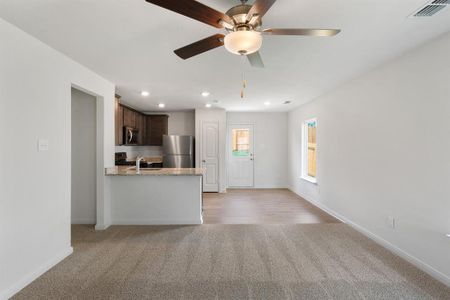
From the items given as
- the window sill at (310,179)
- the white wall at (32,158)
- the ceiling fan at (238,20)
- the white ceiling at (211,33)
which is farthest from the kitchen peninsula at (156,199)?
the window sill at (310,179)

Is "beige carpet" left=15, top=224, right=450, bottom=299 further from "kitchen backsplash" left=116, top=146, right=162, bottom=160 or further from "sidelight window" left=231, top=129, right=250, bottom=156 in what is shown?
"sidelight window" left=231, top=129, right=250, bottom=156

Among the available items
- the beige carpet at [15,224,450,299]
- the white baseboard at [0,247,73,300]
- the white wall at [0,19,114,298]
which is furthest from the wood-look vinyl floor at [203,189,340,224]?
the white wall at [0,19,114,298]

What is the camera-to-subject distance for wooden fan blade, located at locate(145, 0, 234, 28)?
4.26 feet

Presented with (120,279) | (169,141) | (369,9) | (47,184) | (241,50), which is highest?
(369,9)

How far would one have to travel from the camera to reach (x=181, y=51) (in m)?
1.79

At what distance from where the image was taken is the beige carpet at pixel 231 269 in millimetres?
2039

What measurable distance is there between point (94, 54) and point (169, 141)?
3.51 metres

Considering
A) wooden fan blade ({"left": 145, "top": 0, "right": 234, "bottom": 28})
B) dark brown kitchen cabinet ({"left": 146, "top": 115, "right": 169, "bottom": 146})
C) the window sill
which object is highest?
wooden fan blade ({"left": 145, "top": 0, "right": 234, "bottom": 28})

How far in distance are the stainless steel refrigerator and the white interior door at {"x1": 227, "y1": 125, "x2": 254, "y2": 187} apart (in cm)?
142

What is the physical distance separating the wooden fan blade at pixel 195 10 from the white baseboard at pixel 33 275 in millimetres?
2541

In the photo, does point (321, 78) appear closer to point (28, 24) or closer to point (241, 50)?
point (241, 50)

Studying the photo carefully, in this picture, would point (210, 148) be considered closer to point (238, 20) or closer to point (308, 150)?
point (308, 150)

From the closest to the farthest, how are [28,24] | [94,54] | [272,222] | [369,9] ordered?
[369,9] < [28,24] < [94,54] < [272,222]

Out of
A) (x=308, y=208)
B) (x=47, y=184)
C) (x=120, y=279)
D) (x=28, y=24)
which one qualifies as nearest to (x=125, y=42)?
(x=28, y=24)
